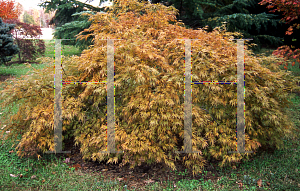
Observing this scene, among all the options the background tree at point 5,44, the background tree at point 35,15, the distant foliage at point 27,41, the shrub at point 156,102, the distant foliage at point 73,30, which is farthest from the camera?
the background tree at point 35,15

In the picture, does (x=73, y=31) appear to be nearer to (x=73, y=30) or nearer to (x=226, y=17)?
(x=73, y=30)

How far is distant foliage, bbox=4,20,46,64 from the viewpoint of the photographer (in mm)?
10644

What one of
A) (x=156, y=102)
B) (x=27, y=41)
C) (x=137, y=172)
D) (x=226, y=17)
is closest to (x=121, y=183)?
(x=137, y=172)

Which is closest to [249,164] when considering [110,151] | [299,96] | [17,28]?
[110,151]

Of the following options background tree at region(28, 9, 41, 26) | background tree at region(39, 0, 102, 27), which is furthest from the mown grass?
background tree at region(28, 9, 41, 26)

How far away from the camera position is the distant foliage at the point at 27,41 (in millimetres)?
10644

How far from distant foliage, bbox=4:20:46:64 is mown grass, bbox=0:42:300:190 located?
8.72m

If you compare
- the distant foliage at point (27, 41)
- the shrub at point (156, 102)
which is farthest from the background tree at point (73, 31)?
the shrub at point (156, 102)

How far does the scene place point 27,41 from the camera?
11.0 m

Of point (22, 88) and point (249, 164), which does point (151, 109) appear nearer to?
point (249, 164)

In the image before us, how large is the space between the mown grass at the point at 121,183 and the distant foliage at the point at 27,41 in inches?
343

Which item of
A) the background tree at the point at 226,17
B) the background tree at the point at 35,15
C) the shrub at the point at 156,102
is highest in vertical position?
the background tree at the point at 35,15

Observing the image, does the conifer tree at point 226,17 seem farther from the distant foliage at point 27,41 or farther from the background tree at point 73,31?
the distant foliage at point 27,41

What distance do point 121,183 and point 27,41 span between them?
10646 mm
